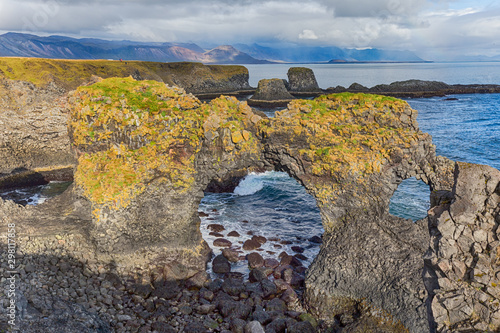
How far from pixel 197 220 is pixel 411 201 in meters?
20.4

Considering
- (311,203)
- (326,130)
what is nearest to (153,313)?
(326,130)

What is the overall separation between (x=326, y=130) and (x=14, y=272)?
16.2 metres

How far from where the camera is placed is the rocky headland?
1554 centimetres

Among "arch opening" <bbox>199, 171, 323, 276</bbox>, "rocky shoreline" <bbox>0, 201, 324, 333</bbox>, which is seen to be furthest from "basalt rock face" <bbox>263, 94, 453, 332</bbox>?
"arch opening" <bbox>199, 171, 323, 276</bbox>

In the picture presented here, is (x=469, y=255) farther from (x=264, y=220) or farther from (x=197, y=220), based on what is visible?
(x=264, y=220)

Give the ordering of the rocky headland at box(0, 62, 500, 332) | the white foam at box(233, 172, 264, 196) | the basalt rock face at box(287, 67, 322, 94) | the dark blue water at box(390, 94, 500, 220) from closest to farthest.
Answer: the rocky headland at box(0, 62, 500, 332) → the dark blue water at box(390, 94, 500, 220) → the white foam at box(233, 172, 264, 196) → the basalt rock face at box(287, 67, 322, 94)

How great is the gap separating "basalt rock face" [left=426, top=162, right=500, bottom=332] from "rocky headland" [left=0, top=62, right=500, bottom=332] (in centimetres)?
662

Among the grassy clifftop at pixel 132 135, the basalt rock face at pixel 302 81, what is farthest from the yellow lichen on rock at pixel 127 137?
the basalt rock face at pixel 302 81

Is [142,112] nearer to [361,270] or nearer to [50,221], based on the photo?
[50,221]

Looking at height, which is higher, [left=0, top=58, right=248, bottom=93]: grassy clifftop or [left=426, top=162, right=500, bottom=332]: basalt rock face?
[left=0, top=58, right=248, bottom=93]: grassy clifftop

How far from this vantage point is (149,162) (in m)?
18.4

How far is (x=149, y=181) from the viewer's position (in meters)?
18.6

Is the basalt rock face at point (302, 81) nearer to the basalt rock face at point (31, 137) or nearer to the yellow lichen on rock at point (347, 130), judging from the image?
the basalt rock face at point (31, 137)

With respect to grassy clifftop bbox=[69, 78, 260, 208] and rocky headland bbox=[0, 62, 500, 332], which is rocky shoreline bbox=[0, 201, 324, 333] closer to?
rocky headland bbox=[0, 62, 500, 332]
